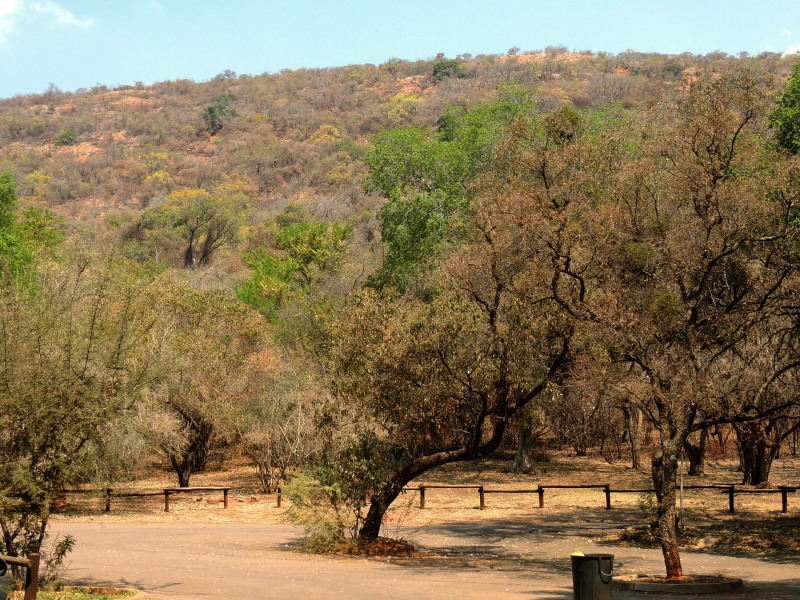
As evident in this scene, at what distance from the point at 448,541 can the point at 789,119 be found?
43.5 ft

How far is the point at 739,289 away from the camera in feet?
58.1

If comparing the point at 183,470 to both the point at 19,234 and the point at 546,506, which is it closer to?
the point at 546,506

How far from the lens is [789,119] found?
23375 mm

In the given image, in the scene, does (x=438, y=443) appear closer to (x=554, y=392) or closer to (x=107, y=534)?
(x=554, y=392)

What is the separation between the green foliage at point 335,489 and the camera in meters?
18.9

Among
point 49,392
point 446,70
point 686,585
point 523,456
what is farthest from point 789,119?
point 446,70

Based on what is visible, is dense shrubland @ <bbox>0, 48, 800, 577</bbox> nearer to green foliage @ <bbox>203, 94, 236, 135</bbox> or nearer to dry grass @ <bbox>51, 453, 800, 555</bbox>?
dry grass @ <bbox>51, 453, 800, 555</bbox>

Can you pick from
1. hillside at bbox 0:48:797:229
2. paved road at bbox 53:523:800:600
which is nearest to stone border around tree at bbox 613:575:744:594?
paved road at bbox 53:523:800:600

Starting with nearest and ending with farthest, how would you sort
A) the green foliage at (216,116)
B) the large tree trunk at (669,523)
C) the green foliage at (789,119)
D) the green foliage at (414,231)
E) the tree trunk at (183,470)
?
1. the large tree trunk at (669,523)
2. the green foliage at (789,119)
3. the tree trunk at (183,470)
4. the green foliage at (414,231)
5. the green foliage at (216,116)

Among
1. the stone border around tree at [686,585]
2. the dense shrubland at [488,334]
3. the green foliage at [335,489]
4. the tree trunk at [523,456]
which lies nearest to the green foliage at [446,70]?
the dense shrubland at [488,334]

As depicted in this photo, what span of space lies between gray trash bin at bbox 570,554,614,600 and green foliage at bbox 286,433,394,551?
7646 millimetres

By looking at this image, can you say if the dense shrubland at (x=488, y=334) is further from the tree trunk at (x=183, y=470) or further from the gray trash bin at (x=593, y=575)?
the gray trash bin at (x=593, y=575)

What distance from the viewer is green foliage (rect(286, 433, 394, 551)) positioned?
18.9 metres

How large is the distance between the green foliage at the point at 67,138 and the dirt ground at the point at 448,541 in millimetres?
92096
